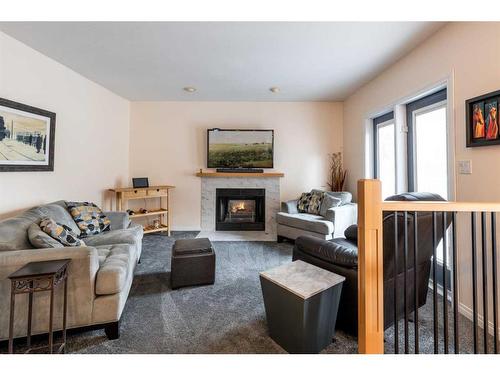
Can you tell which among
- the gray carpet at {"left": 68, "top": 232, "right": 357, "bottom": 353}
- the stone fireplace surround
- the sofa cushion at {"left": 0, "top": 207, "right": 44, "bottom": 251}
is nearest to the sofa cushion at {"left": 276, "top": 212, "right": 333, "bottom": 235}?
the stone fireplace surround

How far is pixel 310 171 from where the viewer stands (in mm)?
4406

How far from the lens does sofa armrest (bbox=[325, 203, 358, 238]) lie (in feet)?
10.7

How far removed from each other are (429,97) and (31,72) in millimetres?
4383

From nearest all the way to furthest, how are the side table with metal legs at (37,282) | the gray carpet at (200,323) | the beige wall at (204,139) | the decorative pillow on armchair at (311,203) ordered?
the side table with metal legs at (37,282) → the gray carpet at (200,323) → the decorative pillow on armchair at (311,203) → the beige wall at (204,139)

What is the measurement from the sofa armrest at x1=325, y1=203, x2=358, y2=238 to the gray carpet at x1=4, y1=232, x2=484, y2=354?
137 centimetres

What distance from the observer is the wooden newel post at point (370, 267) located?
1.08 metres

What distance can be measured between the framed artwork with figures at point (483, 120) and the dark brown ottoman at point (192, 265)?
2508 mm

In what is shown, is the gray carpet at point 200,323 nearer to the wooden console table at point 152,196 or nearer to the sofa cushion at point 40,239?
the sofa cushion at point 40,239

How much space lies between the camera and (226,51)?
8.11 ft

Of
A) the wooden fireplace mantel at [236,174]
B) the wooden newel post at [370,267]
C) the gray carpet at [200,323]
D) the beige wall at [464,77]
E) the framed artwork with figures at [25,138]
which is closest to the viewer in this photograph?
the wooden newel post at [370,267]

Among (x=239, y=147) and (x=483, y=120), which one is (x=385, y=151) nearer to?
(x=483, y=120)

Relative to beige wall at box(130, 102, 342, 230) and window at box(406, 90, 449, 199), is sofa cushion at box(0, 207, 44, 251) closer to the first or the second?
beige wall at box(130, 102, 342, 230)

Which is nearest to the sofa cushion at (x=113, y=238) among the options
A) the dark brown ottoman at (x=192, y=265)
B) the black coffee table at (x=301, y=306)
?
the dark brown ottoman at (x=192, y=265)
